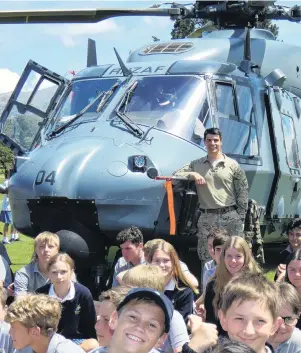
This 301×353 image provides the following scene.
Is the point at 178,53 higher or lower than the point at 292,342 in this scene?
higher

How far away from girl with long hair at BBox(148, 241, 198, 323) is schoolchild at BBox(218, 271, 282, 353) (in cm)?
194

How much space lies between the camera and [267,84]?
9.57 m

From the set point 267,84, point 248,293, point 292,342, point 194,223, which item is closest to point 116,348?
point 248,293

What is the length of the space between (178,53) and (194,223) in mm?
2998

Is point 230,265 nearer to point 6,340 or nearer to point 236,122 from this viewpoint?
point 6,340

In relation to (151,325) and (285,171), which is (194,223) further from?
(151,325)

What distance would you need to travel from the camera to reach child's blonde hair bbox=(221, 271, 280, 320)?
335cm

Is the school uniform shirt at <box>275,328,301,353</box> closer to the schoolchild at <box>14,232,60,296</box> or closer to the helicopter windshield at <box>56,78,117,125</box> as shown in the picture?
the schoolchild at <box>14,232,60,296</box>

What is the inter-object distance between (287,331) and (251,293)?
3.19ft

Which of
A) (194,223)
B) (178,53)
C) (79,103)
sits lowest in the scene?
(194,223)

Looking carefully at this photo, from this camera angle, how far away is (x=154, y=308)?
2.90m

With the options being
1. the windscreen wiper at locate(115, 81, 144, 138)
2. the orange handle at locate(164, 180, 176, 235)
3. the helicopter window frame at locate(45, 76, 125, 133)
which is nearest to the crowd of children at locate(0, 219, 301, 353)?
the orange handle at locate(164, 180, 176, 235)

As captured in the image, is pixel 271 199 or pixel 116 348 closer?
pixel 116 348

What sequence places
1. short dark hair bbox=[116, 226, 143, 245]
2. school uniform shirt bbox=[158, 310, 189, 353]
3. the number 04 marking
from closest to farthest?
school uniform shirt bbox=[158, 310, 189, 353] → short dark hair bbox=[116, 226, 143, 245] → the number 04 marking
